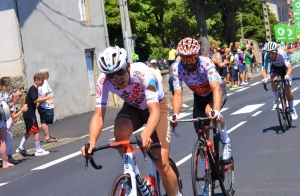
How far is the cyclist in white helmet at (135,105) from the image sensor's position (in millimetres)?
5559

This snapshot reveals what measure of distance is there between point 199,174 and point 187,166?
147 inches

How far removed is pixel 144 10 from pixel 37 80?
41.0 metres

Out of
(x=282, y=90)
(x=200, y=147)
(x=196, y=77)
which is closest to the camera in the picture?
(x=200, y=147)

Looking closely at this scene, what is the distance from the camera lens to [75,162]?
43.1 feet

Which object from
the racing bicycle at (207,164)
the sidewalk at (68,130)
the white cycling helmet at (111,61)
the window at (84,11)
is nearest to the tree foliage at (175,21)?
the window at (84,11)

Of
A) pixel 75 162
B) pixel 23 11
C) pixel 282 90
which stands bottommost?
pixel 75 162

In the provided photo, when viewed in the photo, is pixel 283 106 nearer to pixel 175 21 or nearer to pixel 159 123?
pixel 159 123

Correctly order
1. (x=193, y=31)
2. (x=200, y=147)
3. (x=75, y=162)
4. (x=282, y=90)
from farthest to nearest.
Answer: (x=193, y=31)
(x=282, y=90)
(x=75, y=162)
(x=200, y=147)

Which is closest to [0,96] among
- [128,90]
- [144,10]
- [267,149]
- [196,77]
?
[267,149]

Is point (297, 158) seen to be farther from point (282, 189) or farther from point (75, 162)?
point (75, 162)

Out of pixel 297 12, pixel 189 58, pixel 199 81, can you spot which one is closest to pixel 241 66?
pixel 199 81

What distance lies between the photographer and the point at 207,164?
7.23 metres

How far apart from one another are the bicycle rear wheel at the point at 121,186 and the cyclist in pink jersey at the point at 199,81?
6.13ft

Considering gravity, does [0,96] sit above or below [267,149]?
above
